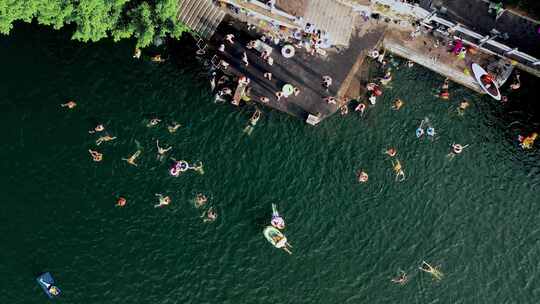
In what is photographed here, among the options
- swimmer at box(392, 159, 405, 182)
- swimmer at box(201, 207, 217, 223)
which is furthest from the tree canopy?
swimmer at box(392, 159, 405, 182)

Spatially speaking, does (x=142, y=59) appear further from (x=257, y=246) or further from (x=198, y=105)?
(x=257, y=246)

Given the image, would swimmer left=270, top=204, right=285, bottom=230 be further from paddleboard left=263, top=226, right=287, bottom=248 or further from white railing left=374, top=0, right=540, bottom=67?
white railing left=374, top=0, right=540, bottom=67

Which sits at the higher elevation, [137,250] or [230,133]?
[230,133]

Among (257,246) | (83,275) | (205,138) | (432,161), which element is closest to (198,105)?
(205,138)

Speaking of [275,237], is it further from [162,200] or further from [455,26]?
[455,26]

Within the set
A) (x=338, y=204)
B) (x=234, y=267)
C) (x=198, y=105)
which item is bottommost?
(x=234, y=267)

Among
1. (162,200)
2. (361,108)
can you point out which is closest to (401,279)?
(361,108)
